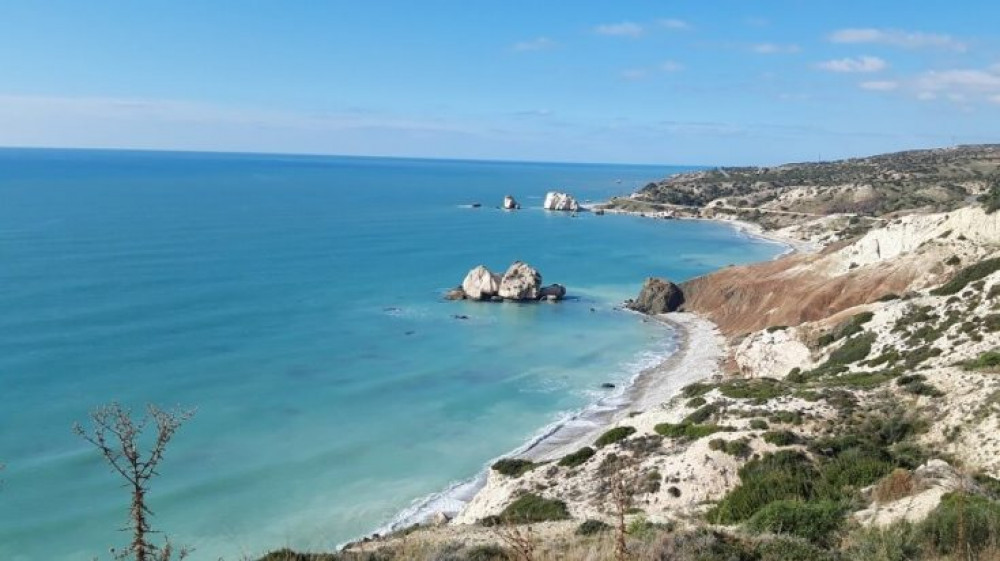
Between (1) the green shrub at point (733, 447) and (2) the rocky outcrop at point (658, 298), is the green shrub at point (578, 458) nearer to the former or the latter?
(1) the green shrub at point (733, 447)

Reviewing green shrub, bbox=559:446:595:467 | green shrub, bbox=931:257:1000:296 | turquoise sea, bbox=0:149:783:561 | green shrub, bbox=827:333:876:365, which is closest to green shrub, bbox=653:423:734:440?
green shrub, bbox=559:446:595:467

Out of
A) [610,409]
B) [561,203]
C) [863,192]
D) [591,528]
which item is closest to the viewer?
[591,528]

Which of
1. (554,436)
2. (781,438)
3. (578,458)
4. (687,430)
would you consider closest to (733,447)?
(781,438)

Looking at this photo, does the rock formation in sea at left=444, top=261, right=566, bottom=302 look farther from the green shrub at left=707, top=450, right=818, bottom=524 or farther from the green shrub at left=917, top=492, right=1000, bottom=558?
the green shrub at left=917, top=492, right=1000, bottom=558

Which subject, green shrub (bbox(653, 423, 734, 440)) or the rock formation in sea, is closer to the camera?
green shrub (bbox(653, 423, 734, 440))

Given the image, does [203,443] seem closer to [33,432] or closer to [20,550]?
[33,432]

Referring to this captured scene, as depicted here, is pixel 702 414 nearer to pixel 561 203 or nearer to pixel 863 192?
pixel 863 192

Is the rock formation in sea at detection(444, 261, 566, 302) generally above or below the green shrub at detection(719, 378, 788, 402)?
below
